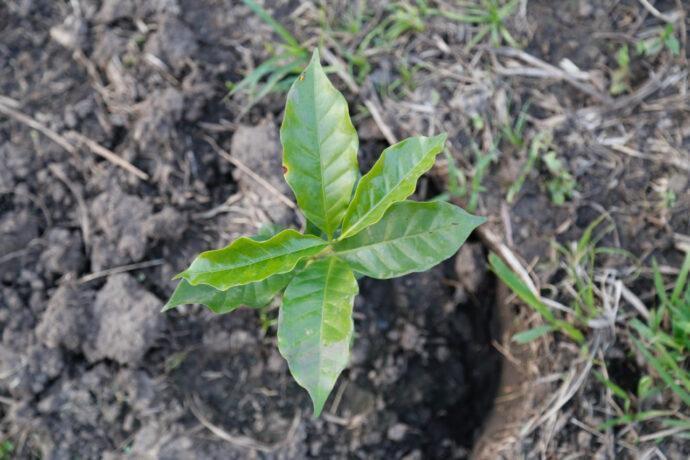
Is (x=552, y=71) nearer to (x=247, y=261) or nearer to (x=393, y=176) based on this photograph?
(x=393, y=176)

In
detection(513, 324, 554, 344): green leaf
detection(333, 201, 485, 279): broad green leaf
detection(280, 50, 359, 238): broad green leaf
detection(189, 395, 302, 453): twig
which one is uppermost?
detection(280, 50, 359, 238): broad green leaf

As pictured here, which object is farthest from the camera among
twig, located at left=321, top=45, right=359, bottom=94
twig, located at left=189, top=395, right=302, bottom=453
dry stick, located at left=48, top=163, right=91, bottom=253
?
twig, located at left=321, top=45, right=359, bottom=94

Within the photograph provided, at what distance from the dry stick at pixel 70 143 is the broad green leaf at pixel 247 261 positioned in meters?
1.03

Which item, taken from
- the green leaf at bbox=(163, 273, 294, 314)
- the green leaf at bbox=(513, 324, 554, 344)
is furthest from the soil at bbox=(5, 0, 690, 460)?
the green leaf at bbox=(163, 273, 294, 314)

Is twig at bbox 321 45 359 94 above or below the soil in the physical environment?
above

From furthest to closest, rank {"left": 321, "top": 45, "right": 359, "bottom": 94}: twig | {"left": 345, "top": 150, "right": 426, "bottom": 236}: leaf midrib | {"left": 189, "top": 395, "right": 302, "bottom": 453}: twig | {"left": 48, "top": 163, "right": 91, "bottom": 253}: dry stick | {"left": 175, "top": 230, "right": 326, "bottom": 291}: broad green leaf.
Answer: {"left": 321, "top": 45, "right": 359, "bottom": 94}: twig, {"left": 48, "top": 163, "right": 91, "bottom": 253}: dry stick, {"left": 189, "top": 395, "right": 302, "bottom": 453}: twig, {"left": 345, "top": 150, "right": 426, "bottom": 236}: leaf midrib, {"left": 175, "top": 230, "right": 326, "bottom": 291}: broad green leaf

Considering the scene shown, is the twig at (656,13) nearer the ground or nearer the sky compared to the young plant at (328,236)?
nearer the ground

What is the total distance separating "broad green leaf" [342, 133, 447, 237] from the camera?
4.85 ft

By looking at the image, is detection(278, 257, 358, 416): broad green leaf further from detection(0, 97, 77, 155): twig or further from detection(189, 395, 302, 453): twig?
detection(0, 97, 77, 155): twig

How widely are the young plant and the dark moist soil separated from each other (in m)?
0.73

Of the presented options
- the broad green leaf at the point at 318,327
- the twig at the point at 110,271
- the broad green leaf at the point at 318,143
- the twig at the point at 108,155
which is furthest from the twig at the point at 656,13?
the twig at the point at 110,271

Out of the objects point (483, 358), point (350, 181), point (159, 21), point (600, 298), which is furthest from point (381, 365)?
point (159, 21)

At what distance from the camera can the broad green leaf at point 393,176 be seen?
148cm

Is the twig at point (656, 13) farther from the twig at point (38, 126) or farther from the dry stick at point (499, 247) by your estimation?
the twig at point (38, 126)
